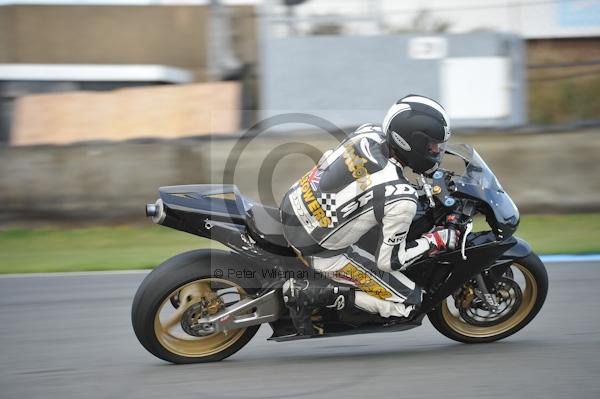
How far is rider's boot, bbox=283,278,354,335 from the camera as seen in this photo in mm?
5219

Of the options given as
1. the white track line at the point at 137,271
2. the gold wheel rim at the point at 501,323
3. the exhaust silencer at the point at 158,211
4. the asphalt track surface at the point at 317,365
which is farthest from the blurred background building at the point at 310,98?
the exhaust silencer at the point at 158,211

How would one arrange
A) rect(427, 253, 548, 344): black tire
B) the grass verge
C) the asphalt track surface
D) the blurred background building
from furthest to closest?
the blurred background building → the grass verge → rect(427, 253, 548, 344): black tire → the asphalt track surface

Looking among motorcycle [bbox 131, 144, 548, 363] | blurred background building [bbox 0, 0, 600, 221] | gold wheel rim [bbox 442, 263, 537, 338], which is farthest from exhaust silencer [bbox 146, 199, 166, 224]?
blurred background building [bbox 0, 0, 600, 221]

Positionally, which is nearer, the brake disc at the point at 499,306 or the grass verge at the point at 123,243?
the brake disc at the point at 499,306

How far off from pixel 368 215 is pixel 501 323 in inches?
55.4

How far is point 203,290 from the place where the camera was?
530 cm

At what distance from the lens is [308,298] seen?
5.21 metres

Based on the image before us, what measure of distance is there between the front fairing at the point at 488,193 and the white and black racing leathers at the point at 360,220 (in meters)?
0.43

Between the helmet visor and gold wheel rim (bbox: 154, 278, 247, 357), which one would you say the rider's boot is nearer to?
gold wheel rim (bbox: 154, 278, 247, 357)

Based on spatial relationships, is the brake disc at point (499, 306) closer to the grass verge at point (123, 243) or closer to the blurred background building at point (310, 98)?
the grass verge at point (123, 243)

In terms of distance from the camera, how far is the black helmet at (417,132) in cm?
491

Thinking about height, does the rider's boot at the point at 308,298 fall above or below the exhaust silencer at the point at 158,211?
below

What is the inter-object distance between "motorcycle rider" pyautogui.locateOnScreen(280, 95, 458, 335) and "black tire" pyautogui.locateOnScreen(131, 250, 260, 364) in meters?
0.43

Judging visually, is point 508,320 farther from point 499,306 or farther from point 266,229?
point 266,229
